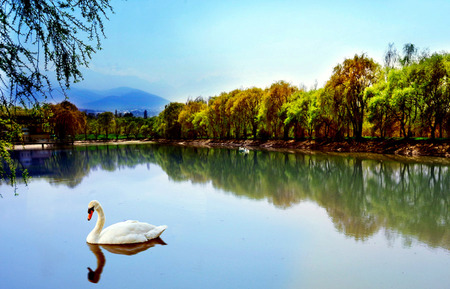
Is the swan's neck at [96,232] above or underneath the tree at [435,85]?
underneath

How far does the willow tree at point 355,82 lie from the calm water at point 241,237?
19.8m

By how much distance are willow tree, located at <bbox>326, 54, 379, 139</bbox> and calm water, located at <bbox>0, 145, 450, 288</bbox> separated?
19.8 m

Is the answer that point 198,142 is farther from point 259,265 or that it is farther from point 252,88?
point 259,265

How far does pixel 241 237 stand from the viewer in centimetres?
722

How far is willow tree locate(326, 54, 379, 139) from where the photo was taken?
1262 inches

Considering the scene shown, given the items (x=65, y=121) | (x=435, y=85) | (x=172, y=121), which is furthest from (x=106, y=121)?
A: (x=435, y=85)

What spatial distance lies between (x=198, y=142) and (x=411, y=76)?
42.5m

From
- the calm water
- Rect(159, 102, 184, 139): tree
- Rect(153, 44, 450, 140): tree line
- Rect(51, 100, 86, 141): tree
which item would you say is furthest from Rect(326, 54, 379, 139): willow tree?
Rect(51, 100, 86, 141): tree

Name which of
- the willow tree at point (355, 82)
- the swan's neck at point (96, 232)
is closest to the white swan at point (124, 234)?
the swan's neck at point (96, 232)

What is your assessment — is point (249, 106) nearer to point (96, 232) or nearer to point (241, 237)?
point (241, 237)

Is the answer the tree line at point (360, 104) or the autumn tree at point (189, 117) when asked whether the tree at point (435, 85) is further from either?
the autumn tree at point (189, 117)

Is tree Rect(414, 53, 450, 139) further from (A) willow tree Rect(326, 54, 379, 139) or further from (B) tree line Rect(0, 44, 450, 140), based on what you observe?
(A) willow tree Rect(326, 54, 379, 139)

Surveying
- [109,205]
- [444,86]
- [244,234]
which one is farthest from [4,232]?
[444,86]

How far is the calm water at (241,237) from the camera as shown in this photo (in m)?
5.32
